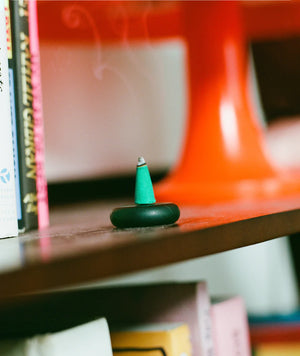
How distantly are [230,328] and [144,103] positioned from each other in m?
0.41

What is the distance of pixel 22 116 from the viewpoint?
70 cm

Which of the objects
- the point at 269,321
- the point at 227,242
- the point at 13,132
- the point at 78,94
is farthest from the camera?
the point at 269,321

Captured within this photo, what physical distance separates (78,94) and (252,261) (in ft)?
2.80

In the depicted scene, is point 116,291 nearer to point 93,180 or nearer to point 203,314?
point 203,314

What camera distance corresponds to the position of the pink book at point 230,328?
806 mm

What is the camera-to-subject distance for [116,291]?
794 mm

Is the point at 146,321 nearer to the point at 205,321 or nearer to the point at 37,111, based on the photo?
the point at 205,321

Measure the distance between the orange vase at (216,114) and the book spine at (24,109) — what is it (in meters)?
0.31

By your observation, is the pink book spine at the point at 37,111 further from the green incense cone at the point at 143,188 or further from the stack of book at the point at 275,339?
the stack of book at the point at 275,339

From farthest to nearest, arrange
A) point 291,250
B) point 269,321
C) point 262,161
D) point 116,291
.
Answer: point 291,250, point 269,321, point 262,161, point 116,291

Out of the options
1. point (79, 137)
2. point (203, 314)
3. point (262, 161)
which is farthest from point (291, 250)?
point (203, 314)

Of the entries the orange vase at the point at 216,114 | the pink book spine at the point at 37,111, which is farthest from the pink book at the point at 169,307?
the orange vase at the point at 216,114

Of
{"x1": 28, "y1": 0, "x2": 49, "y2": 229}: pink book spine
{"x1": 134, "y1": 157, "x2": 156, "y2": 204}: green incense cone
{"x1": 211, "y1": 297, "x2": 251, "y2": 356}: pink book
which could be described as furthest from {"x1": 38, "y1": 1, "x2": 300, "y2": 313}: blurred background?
{"x1": 211, "y1": 297, "x2": 251, "y2": 356}: pink book

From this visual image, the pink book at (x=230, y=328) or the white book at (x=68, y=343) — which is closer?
the white book at (x=68, y=343)
